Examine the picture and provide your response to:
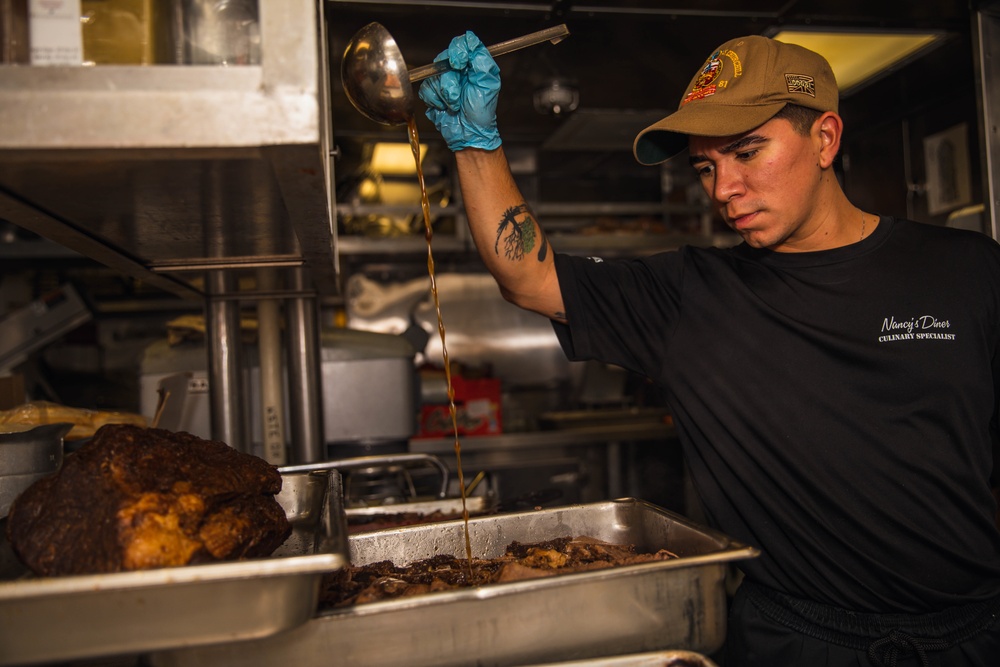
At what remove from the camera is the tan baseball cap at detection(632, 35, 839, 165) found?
59.1 inches

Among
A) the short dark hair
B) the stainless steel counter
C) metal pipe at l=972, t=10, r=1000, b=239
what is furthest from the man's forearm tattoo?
the stainless steel counter

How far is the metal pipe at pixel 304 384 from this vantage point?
2.33 m

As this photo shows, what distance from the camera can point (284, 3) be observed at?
850 mm

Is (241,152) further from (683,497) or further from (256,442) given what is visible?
(683,497)

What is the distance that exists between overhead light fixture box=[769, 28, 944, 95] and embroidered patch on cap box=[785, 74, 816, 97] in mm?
1219

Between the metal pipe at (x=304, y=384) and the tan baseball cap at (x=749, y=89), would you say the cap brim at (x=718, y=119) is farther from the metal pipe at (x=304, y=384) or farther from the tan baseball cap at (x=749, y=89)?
the metal pipe at (x=304, y=384)

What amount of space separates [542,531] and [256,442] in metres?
1.59

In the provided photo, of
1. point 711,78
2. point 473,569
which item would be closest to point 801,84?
point 711,78

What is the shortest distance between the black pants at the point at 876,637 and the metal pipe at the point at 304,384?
1459 mm

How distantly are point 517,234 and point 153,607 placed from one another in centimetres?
109

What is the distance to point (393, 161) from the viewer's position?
5621 mm

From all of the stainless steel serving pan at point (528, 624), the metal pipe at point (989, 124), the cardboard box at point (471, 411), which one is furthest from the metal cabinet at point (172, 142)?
the cardboard box at point (471, 411)

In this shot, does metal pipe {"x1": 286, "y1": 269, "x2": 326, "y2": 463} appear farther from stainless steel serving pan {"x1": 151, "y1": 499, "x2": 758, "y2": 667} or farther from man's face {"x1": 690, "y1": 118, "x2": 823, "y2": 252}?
stainless steel serving pan {"x1": 151, "y1": 499, "x2": 758, "y2": 667}

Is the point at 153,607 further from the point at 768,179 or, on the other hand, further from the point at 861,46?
the point at 861,46
